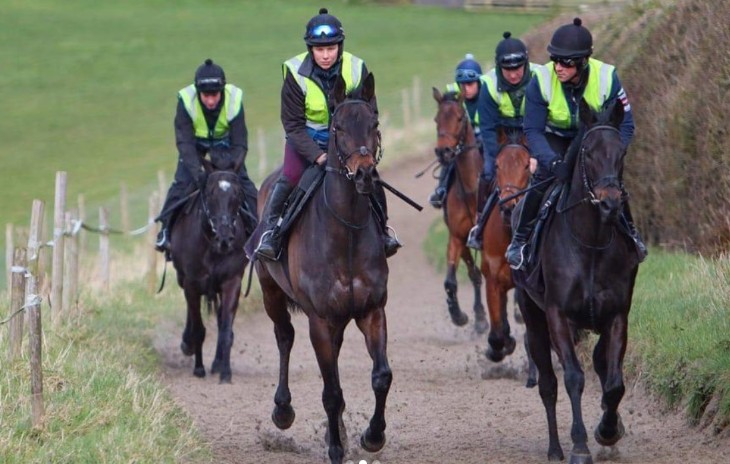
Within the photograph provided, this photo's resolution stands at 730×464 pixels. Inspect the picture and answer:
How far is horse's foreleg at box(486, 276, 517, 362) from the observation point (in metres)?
13.9

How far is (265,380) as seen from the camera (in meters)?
14.7

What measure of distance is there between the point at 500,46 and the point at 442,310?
6124 millimetres

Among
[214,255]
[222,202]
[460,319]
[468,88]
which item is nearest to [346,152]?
[222,202]

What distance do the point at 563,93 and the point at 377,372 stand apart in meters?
2.45

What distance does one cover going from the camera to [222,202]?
14.5m

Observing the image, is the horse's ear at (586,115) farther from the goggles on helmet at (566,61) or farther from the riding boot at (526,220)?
the riding boot at (526,220)

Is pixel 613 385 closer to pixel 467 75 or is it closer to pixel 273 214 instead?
pixel 273 214

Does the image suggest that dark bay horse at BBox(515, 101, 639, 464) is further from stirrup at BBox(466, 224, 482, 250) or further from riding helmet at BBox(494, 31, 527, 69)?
riding helmet at BBox(494, 31, 527, 69)

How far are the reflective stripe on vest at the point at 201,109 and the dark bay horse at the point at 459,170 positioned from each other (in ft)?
8.95

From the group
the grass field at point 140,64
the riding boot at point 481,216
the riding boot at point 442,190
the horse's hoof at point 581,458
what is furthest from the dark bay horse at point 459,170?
the grass field at point 140,64

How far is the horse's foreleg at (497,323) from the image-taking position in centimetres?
1394

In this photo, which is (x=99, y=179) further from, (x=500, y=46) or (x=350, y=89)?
(x=350, y=89)

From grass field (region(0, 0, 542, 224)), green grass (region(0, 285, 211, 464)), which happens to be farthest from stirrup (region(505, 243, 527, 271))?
grass field (region(0, 0, 542, 224))

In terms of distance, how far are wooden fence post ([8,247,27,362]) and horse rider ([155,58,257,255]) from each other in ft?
13.8
